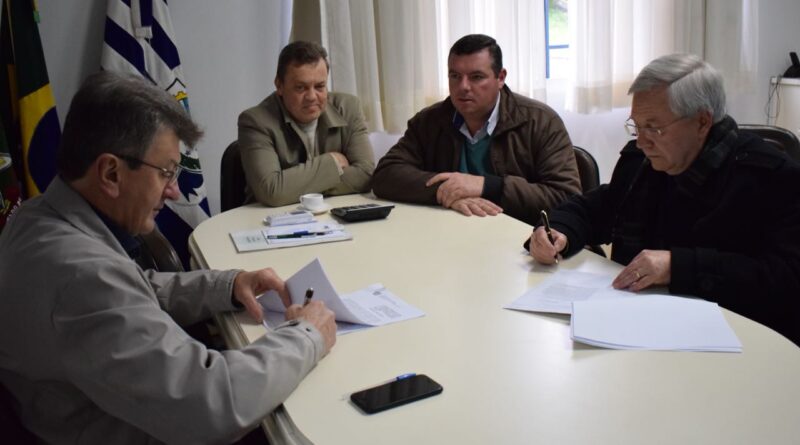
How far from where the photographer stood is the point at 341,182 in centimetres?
296

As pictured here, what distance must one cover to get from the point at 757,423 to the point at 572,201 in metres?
1.23

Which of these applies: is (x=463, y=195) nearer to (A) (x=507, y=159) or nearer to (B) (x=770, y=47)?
(A) (x=507, y=159)

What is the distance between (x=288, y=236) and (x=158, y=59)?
1.61 m

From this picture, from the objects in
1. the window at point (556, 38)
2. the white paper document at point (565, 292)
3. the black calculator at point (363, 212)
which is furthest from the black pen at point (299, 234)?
the window at point (556, 38)

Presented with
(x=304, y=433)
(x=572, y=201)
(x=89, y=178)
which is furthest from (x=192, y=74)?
(x=304, y=433)

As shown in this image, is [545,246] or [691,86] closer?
[691,86]

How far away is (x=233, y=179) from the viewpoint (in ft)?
10.1

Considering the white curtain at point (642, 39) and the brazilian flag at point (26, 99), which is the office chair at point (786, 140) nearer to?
the white curtain at point (642, 39)

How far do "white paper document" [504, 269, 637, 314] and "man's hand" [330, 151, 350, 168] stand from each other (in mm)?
1390

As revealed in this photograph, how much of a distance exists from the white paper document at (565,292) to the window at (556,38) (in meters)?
2.60

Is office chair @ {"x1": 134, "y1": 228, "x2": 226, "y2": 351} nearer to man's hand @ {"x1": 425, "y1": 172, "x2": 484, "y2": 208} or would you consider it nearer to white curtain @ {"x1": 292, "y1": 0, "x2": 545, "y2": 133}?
man's hand @ {"x1": 425, "y1": 172, "x2": 484, "y2": 208}

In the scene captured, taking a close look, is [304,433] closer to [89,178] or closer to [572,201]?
[89,178]

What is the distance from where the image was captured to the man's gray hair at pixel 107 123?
122 centimetres

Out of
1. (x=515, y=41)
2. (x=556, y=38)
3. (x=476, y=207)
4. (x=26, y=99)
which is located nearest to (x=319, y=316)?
(x=476, y=207)
